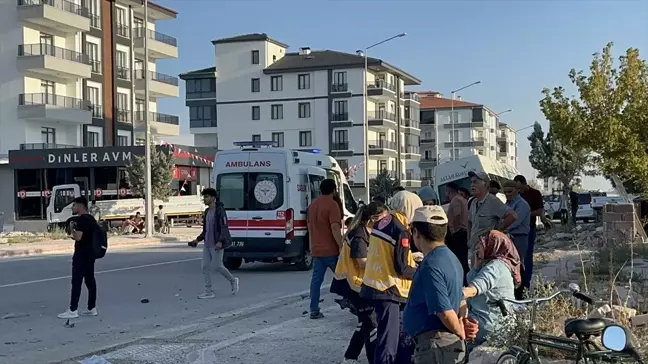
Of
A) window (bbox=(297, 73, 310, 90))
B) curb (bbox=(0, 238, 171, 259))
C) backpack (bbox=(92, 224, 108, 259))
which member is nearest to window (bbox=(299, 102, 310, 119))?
window (bbox=(297, 73, 310, 90))

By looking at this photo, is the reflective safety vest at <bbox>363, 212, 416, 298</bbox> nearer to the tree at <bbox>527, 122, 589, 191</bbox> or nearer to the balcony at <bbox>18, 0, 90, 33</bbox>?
the balcony at <bbox>18, 0, 90, 33</bbox>

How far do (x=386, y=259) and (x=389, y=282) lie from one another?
189 mm

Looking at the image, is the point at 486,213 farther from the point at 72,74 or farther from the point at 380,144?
the point at 380,144

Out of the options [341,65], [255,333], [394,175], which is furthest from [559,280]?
[394,175]

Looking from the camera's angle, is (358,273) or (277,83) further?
(277,83)

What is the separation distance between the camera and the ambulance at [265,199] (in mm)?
15859

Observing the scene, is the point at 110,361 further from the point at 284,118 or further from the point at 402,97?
the point at 402,97

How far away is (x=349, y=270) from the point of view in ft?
23.2

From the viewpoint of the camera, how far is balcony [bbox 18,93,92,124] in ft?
154

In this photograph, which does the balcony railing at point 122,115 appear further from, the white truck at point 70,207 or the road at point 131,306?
the road at point 131,306

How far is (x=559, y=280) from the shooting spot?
404 inches

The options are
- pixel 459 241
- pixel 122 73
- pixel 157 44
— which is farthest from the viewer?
pixel 157 44

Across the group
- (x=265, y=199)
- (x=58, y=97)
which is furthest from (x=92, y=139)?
(x=265, y=199)

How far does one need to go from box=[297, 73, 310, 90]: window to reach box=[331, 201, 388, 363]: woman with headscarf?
68570 mm
